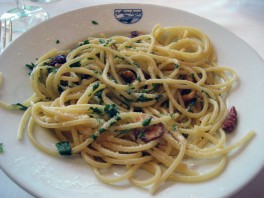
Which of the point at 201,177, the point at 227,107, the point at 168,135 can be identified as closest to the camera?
the point at 201,177

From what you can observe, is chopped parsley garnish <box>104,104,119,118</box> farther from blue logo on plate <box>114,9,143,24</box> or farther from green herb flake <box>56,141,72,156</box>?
blue logo on plate <box>114,9,143,24</box>

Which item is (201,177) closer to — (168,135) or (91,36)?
(168,135)

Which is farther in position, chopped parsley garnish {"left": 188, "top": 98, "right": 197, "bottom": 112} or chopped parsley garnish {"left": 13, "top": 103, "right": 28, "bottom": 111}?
chopped parsley garnish {"left": 188, "top": 98, "right": 197, "bottom": 112}

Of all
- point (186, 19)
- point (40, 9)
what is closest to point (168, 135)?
point (186, 19)

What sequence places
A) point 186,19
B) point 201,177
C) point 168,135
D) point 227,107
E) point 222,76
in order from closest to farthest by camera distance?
1. point 201,177
2. point 168,135
3. point 227,107
4. point 222,76
5. point 186,19

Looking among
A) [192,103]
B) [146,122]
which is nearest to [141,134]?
[146,122]

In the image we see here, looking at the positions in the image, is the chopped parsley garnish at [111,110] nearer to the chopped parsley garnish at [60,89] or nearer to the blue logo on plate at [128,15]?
the chopped parsley garnish at [60,89]

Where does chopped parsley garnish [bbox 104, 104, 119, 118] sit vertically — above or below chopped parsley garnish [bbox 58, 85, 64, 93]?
above

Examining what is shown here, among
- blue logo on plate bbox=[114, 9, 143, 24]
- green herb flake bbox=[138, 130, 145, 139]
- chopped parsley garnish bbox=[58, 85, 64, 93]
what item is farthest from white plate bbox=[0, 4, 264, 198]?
green herb flake bbox=[138, 130, 145, 139]

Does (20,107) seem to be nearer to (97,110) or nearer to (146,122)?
(97,110)
